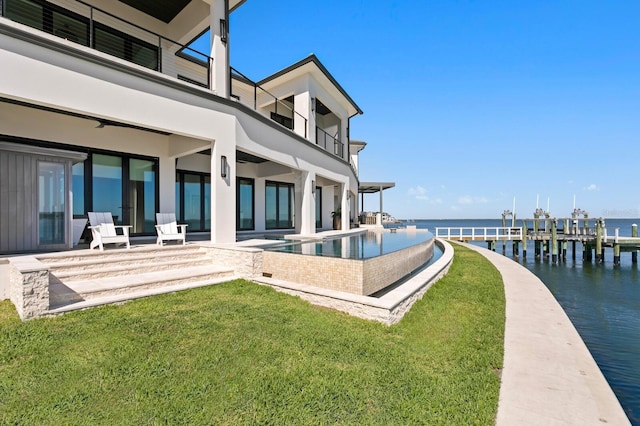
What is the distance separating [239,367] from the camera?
3568 millimetres

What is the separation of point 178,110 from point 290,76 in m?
8.38

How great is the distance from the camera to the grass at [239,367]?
291 cm

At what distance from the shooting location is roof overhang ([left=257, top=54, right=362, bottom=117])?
14258 mm

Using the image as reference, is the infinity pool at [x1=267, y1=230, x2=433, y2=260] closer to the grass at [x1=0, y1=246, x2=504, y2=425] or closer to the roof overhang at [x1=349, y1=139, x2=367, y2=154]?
the grass at [x1=0, y1=246, x2=504, y2=425]

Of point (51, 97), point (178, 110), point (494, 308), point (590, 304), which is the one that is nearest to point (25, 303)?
point (51, 97)

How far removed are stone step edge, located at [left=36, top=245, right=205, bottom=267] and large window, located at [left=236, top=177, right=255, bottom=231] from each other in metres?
7.15

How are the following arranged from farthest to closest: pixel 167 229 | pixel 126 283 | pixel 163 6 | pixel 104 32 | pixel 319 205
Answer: pixel 319 205 < pixel 163 6 < pixel 104 32 < pixel 167 229 < pixel 126 283

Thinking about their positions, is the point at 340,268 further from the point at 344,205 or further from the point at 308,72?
the point at 344,205

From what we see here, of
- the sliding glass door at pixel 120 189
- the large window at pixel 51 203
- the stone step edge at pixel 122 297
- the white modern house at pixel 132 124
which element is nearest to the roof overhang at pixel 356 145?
the white modern house at pixel 132 124

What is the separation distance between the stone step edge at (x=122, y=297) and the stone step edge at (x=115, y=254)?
1556mm

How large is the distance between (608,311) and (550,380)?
11.7 m

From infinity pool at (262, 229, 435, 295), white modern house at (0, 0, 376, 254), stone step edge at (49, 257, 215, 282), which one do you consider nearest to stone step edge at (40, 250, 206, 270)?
stone step edge at (49, 257, 215, 282)

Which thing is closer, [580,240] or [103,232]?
[103,232]

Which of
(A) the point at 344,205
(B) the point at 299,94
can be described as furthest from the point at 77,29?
(A) the point at 344,205
